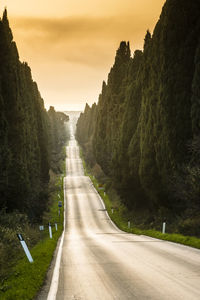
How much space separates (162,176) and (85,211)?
1941 centimetres

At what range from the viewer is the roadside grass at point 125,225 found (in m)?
12.1

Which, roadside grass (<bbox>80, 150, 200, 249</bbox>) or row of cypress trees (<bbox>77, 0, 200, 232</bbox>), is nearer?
roadside grass (<bbox>80, 150, 200, 249</bbox>)

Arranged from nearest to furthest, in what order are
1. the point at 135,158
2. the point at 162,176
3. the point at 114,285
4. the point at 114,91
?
the point at 114,285 < the point at 162,176 < the point at 135,158 < the point at 114,91

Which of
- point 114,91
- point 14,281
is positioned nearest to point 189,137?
point 14,281

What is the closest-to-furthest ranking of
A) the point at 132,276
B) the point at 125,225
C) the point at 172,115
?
the point at 132,276, the point at 172,115, the point at 125,225

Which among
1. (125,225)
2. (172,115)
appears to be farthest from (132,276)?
(125,225)

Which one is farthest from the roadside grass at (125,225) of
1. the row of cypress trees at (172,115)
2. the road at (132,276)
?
the road at (132,276)

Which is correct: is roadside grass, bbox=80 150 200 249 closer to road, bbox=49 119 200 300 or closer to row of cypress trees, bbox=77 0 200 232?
row of cypress trees, bbox=77 0 200 232

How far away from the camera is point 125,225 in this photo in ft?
93.1

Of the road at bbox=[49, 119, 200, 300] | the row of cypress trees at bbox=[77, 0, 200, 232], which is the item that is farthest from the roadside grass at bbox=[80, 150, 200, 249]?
the road at bbox=[49, 119, 200, 300]

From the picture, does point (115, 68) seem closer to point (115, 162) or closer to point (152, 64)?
point (115, 162)

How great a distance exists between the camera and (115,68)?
43.9 meters

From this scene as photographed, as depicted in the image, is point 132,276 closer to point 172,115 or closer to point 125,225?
point 172,115

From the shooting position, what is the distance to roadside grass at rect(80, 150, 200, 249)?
12112mm
